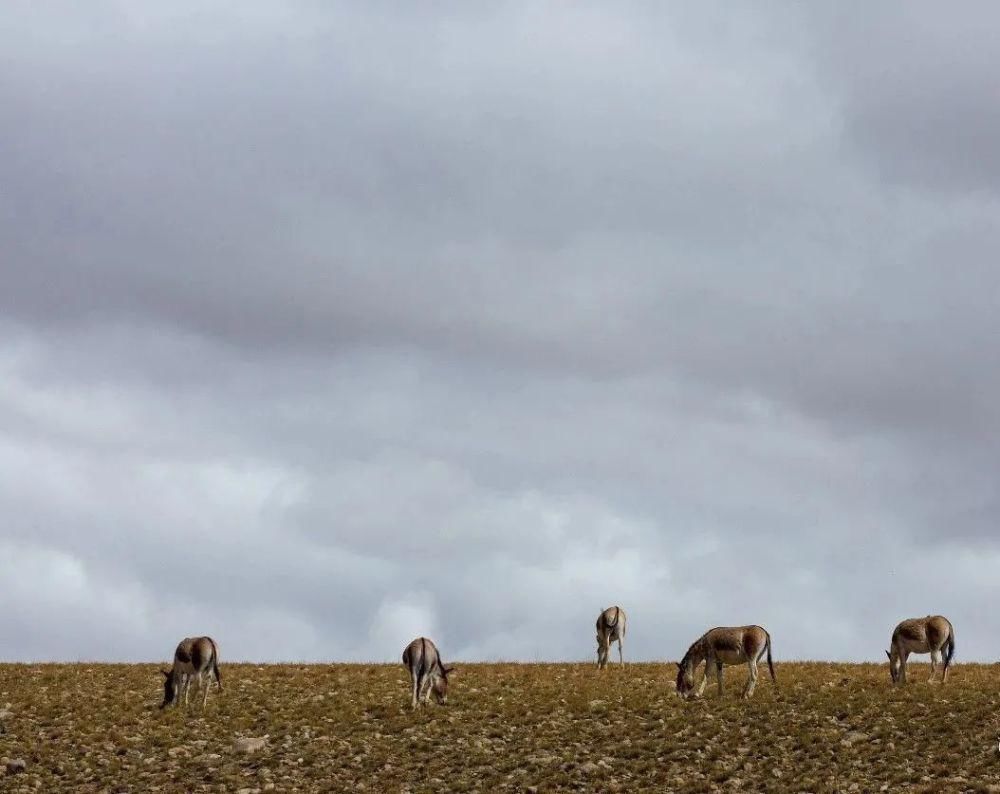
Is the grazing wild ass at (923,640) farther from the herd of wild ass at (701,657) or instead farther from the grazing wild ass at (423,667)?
the grazing wild ass at (423,667)

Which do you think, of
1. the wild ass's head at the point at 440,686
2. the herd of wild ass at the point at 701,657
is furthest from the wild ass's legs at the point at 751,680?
the wild ass's head at the point at 440,686

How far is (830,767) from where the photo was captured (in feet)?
109

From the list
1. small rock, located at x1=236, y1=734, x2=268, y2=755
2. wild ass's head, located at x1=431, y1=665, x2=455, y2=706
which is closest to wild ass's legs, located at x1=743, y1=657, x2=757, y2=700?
wild ass's head, located at x1=431, y1=665, x2=455, y2=706

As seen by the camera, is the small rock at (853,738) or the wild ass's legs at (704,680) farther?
the wild ass's legs at (704,680)

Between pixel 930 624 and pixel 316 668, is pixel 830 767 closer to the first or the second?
pixel 930 624

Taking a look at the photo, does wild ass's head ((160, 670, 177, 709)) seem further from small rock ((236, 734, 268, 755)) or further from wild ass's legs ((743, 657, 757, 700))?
wild ass's legs ((743, 657, 757, 700))

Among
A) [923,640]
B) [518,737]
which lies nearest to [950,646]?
[923,640]

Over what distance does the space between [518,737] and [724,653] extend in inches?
298

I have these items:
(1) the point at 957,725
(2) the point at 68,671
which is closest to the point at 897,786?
(1) the point at 957,725

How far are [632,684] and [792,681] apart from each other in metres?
5.01

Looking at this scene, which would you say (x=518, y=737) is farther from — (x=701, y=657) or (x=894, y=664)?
(x=894, y=664)

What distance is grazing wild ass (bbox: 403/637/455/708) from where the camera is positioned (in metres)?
38.9

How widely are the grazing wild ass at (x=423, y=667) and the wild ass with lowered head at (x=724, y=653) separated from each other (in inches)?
284

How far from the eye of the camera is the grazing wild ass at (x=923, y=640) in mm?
41812
